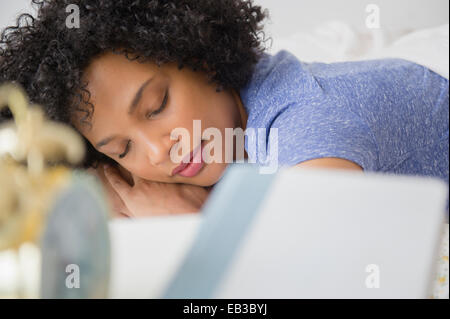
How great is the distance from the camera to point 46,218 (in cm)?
24

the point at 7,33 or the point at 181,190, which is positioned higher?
the point at 7,33

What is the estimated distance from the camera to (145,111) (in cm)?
64

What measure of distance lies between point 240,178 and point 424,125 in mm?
456

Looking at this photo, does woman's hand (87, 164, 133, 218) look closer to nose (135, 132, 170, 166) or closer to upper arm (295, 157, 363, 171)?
nose (135, 132, 170, 166)

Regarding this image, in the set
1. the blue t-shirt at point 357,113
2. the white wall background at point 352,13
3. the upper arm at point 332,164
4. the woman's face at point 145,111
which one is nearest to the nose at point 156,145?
the woman's face at point 145,111

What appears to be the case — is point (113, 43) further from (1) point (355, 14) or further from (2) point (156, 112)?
(1) point (355, 14)

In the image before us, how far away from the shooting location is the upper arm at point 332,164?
46 cm

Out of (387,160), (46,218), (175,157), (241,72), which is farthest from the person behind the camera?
(241,72)

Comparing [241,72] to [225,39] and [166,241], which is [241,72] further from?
[166,241]

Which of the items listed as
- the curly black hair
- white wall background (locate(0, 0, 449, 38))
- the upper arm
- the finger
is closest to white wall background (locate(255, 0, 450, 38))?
white wall background (locate(0, 0, 449, 38))

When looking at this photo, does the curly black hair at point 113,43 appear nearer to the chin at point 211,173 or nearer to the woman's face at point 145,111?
the woman's face at point 145,111

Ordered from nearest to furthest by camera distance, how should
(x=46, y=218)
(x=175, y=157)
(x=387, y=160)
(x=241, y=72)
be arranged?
(x=46, y=218) < (x=387, y=160) < (x=175, y=157) < (x=241, y=72)

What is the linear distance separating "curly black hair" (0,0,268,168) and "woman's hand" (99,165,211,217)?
7.9 inches
